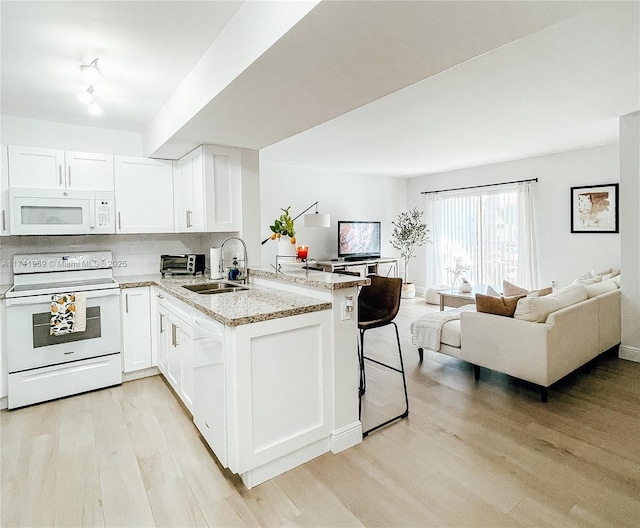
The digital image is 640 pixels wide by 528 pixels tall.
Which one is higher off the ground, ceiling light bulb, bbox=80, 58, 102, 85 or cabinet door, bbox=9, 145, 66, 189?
ceiling light bulb, bbox=80, 58, 102, 85

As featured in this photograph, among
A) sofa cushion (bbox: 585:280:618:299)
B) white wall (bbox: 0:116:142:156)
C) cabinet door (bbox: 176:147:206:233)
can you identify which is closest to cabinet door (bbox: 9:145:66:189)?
white wall (bbox: 0:116:142:156)

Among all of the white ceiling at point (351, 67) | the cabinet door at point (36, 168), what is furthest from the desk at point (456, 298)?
the cabinet door at point (36, 168)

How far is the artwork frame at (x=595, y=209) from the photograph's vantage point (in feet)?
16.8

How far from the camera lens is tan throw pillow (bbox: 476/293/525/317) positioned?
10.2 ft

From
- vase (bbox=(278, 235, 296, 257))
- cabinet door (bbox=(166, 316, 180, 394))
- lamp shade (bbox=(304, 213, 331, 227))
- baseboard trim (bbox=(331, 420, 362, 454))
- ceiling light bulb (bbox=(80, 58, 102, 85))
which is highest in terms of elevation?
ceiling light bulb (bbox=(80, 58, 102, 85))

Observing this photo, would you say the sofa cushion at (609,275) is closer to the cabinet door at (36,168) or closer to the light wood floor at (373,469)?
the light wood floor at (373,469)

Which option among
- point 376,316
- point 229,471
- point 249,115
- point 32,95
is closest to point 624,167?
point 376,316

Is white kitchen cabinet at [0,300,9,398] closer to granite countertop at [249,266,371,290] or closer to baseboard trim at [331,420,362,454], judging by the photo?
granite countertop at [249,266,371,290]

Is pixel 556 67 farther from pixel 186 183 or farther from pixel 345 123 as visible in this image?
pixel 186 183

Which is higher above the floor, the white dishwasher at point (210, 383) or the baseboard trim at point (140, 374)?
the white dishwasher at point (210, 383)

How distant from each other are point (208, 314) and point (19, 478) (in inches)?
54.0

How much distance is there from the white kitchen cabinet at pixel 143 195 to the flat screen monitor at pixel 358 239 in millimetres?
3674

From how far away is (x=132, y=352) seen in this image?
340 cm

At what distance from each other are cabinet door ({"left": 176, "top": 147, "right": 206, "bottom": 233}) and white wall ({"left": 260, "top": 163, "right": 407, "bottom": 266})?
2.45 m
